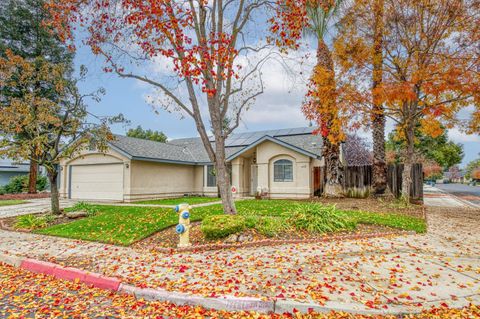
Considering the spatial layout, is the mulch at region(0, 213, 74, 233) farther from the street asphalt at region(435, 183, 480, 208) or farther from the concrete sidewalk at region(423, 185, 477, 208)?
the street asphalt at region(435, 183, 480, 208)

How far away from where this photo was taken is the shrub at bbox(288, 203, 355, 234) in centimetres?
748

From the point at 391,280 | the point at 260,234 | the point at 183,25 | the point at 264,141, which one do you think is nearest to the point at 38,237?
the point at 260,234

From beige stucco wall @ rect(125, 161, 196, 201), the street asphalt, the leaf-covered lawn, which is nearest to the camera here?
the leaf-covered lawn

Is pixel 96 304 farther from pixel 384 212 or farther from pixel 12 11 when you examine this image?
pixel 12 11

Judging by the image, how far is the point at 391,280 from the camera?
447cm

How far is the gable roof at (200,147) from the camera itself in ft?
55.8

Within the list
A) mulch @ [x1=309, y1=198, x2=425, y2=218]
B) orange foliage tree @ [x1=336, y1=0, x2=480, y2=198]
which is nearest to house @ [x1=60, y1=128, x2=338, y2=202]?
mulch @ [x1=309, y1=198, x2=425, y2=218]

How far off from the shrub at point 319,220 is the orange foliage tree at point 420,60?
5773 millimetres

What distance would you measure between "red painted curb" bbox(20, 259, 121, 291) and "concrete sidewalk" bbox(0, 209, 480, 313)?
228 mm

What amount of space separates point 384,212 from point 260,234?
6.19 meters

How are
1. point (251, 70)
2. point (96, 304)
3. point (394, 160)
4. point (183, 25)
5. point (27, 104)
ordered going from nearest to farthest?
point (96, 304)
point (183, 25)
point (251, 70)
point (27, 104)
point (394, 160)

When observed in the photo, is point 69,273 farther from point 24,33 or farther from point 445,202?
point 24,33

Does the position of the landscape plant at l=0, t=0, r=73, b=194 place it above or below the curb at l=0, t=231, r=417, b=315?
above

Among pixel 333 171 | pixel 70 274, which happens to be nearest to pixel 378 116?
pixel 333 171
